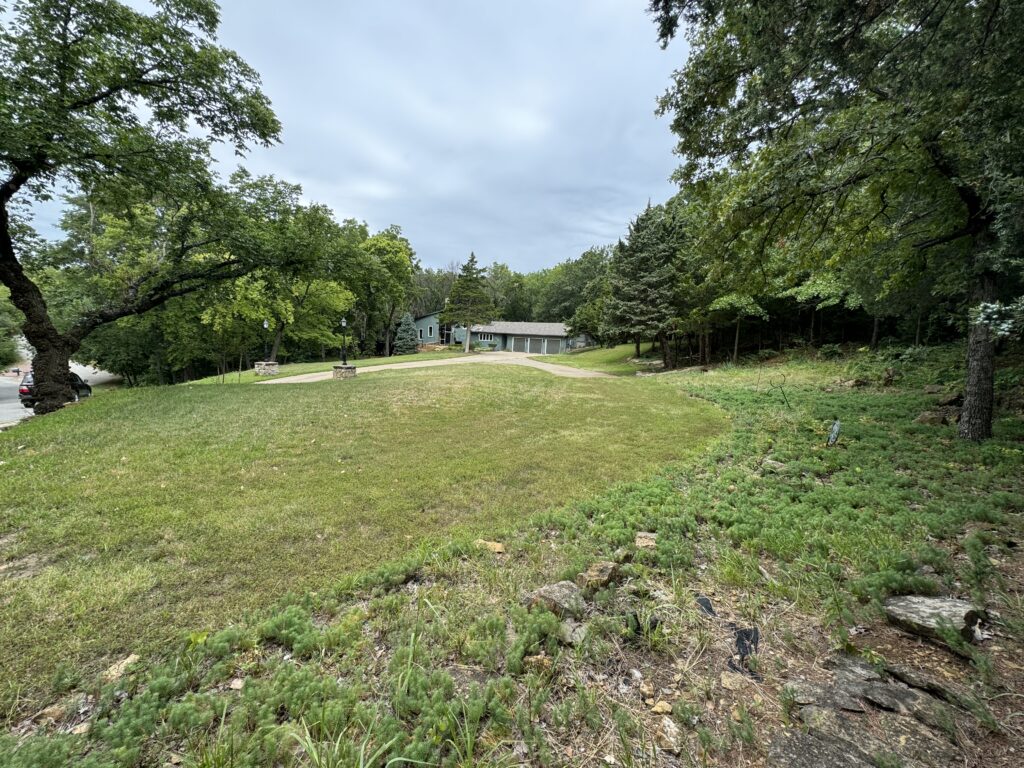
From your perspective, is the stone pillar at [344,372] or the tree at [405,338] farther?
the tree at [405,338]

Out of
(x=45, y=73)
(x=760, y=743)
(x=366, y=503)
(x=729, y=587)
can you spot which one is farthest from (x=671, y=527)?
(x=45, y=73)

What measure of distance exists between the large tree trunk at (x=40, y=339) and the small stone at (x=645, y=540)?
13256 millimetres

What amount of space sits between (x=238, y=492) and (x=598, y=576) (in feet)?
14.6

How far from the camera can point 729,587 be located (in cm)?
313

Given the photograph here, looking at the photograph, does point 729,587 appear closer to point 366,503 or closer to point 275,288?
point 366,503

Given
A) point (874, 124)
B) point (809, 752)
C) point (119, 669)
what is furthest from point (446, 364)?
point (809, 752)

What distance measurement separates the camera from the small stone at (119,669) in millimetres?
2203

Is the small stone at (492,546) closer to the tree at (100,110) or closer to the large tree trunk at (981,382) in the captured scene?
the large tree trunk at (981,382)

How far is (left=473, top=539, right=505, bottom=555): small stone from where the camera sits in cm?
373

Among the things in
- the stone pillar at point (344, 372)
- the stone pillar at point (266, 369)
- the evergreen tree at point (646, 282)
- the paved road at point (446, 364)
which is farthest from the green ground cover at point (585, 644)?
the stone pillar at point (266, 369)

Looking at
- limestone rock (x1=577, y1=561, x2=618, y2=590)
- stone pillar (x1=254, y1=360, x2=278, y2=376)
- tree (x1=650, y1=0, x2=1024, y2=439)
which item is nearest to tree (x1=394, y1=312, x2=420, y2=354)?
stone pillar (x1=254, y1=360, x2=278, y2=376)

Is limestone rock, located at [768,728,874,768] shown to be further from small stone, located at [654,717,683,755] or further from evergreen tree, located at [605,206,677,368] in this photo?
evergreen tree, located at [605,206,677,368]

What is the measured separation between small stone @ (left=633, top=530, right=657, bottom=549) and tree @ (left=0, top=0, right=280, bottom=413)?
11.4m

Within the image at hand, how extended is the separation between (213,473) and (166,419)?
13.3 ft
